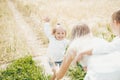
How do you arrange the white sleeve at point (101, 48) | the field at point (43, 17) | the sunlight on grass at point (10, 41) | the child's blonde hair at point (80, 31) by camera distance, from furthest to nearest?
the field at point (43, 17) < the sunlight on grass at point (10, 41) < the child's blonde hair at point (80, 31) < the white sleeve at point (101, 48)

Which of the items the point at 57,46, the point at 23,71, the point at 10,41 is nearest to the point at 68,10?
the point at 10,41

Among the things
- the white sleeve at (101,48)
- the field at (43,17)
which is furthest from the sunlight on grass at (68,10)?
the white sleeve at (101,48)

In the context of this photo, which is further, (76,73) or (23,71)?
(23,71)

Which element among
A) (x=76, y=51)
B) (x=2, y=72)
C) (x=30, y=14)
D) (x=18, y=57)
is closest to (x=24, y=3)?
(x=30, y=14)

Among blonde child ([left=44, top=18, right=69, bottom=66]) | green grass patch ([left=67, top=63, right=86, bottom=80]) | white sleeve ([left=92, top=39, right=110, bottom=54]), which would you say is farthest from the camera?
green grass patch ([left=67, top=63, right=86, bottom=80])

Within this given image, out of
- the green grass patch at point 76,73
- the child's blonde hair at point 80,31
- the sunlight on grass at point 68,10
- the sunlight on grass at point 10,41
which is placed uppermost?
the sunlight on grass at point 68,10

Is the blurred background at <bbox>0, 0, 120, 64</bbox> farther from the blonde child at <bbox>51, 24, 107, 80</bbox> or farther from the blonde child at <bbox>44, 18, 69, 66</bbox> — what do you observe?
the blonde child at <bbox>51, 24, 107, 80</bbox>

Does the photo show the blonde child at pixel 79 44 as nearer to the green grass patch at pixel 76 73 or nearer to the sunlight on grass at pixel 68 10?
the green grass patch at pixel 76 73

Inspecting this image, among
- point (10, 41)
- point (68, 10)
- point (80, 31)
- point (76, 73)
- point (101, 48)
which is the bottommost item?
point (76, 73)

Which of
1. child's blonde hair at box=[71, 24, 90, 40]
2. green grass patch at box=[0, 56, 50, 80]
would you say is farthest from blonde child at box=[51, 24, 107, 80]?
green grass patch at box=[0, 56, 50, 80]

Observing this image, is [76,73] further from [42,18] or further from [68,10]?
[68,10]

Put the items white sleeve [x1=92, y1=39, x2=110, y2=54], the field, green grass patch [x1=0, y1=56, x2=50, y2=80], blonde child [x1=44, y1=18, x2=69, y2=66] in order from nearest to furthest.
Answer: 1. white sleeve [x1=92, y1=39, x2=110, y2=54]
2. blonde child [x1=44, y1=18, x2=69, y2=66]
3. green grass patch [x1=0, y1=56, x2=50, y2=80]
4. the field

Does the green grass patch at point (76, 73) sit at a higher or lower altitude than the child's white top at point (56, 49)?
lower

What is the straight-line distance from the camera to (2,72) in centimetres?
514
